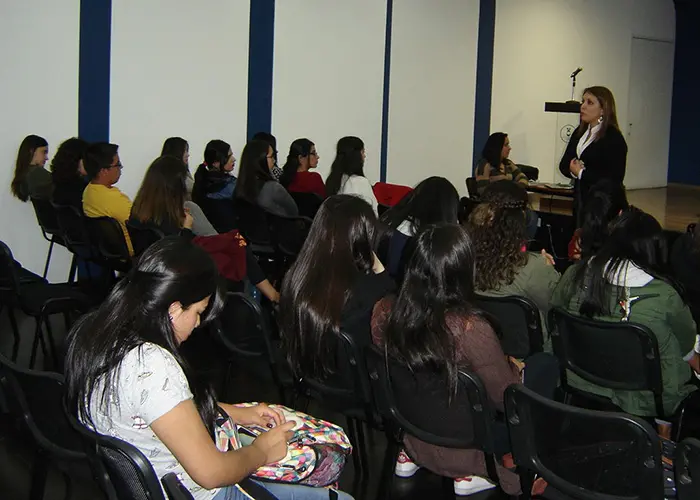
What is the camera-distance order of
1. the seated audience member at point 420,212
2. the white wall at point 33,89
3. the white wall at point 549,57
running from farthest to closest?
the white wall at point 549,57, the white wall at point 33,89, the seated audience member at point 420,212

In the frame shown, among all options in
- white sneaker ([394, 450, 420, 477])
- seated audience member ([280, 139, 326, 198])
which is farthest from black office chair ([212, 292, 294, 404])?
seated audience member ([280, 139, 326, 198])

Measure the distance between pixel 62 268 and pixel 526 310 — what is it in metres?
4.42

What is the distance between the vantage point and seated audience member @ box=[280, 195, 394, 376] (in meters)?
2.86

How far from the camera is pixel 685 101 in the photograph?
1301 centimetres

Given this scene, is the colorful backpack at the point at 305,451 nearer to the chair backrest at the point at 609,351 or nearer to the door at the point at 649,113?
the chair backrest at the point at 609,351

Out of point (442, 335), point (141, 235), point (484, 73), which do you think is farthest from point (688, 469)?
point (484, 73)

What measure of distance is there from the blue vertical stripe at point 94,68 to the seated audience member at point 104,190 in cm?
104

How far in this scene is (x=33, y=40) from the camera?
6066mm

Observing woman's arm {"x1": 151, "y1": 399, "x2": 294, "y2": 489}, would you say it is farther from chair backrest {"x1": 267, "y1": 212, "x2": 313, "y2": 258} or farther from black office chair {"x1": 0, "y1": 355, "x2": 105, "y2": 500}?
chair backrest {"x1": 267, "y1": 212, "x2": 313, "y2": 258}

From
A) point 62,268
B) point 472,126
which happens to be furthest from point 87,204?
point 472,126

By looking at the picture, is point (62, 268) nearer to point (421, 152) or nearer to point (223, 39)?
point (223, 39)

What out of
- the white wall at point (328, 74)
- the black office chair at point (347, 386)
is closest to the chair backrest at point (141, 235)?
the black office chair at point (347, 386)

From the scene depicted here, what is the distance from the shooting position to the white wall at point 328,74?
777 centimetres

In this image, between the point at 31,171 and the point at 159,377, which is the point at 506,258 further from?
the point at 31,171
